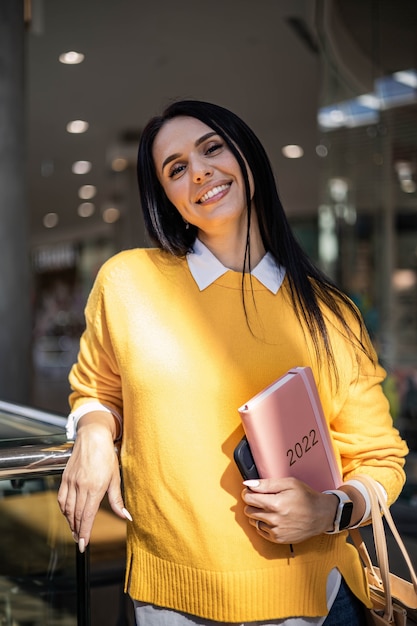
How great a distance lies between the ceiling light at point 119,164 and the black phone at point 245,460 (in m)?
13.4

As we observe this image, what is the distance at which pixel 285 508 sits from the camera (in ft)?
3.84

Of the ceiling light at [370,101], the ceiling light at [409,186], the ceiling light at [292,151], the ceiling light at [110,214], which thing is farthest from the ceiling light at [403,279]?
the ceiling light at [110,214]

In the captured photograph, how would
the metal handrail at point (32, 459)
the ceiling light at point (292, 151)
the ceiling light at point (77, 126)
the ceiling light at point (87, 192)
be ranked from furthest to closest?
the ceiling light at point (87, 192), the ceiling light at point (292, 151), the ceiling light at point (77, 126), the metal handrail at point (32, 459)

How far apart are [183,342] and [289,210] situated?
1505 centimetres

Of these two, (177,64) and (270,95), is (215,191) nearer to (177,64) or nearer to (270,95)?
(177,64)

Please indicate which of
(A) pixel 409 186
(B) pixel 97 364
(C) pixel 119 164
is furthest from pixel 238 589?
(C) pixel 119 164

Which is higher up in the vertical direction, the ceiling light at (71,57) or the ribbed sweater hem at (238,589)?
the ceiling light at (71,57)

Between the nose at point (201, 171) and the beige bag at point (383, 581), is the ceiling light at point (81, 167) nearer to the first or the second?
the nose at point (201, 171)

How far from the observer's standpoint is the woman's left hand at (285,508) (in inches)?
Result: 46.0

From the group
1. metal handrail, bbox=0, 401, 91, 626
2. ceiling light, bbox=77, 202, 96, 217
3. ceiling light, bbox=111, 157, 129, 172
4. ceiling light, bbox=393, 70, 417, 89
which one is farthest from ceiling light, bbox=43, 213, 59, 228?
metal handrail, bbox=0, 401, 91, 626

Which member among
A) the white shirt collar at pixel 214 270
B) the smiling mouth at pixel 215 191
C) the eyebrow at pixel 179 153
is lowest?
the white shirt collar at pixel 214 270

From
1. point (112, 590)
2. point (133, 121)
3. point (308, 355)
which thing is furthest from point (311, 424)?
point (133, 121)

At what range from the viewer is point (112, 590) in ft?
6.57

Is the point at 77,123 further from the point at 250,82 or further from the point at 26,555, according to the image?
the point at 26,555
